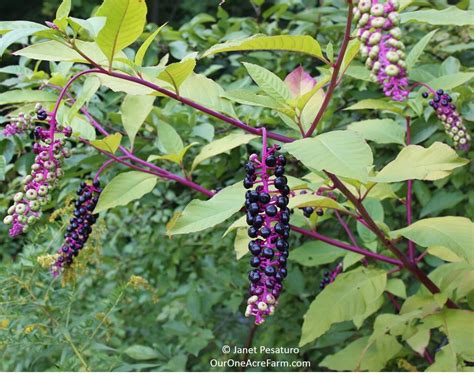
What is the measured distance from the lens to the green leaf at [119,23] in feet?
3.85

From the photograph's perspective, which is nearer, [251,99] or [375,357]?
[251,99]

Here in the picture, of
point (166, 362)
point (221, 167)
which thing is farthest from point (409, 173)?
point (166, 362)

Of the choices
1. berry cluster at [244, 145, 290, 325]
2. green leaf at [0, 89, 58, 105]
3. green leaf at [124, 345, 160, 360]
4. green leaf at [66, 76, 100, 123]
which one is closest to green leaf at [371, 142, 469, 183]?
berry cluster at [244, 145, 290, 325]

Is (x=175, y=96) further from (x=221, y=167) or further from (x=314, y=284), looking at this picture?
(x=314, y=284)

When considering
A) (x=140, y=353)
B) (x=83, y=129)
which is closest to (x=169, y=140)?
(x=83, y=129)

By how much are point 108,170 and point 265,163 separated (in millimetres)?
1397

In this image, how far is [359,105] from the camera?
1.93 meters

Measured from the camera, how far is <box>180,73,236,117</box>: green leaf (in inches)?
59.6

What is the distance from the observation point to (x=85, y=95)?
52.8 inches

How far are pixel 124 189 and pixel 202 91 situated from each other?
0.37 metres

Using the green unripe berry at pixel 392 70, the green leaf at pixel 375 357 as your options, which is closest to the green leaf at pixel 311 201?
the green unripe berry at pixel 392 70

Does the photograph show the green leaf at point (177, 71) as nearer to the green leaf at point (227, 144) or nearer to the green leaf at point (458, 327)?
the green leaf at point (227, 144)

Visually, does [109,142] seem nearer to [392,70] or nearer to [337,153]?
[337,153]

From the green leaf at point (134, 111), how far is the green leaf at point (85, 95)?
1.22 ft
